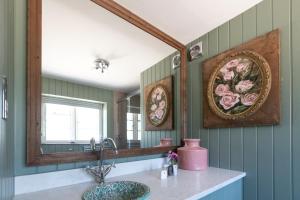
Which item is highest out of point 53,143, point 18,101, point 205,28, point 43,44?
point 205,28

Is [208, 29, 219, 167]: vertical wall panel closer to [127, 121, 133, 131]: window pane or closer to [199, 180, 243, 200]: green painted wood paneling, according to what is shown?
[199, 180, 243, 200]: green painted wood paneling

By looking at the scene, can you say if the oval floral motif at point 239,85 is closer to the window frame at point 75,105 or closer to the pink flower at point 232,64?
the pink flower at point 232,64

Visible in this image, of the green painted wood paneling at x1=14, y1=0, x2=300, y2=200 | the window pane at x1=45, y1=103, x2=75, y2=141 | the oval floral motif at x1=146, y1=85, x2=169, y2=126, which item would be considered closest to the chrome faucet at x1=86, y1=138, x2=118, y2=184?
the window pane at x1=45, y1=103, x2=75, y2=141

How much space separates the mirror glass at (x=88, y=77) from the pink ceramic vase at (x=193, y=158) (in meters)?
0.24

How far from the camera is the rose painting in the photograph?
1.44 meters

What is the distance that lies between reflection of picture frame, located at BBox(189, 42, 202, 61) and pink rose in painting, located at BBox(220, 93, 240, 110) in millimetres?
469

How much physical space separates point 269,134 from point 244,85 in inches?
14.2

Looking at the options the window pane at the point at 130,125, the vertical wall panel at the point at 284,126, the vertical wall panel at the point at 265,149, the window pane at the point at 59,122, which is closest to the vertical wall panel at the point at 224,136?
the vertical wall panel at the point at 265,149

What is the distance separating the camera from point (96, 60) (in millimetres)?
1379

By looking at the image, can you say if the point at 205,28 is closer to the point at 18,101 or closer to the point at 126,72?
the point at 126,72

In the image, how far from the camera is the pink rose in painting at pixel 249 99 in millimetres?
1433

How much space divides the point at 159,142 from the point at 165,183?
19.7 inches

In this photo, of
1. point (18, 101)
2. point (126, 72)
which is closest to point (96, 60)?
point (126, 72)

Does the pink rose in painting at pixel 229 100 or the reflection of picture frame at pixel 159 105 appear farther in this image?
the reflection of picture frame at pixel 159 105
